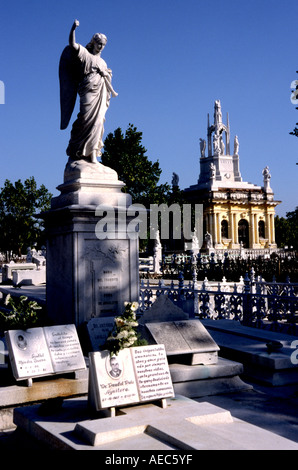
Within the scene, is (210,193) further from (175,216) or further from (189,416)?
(189,416)

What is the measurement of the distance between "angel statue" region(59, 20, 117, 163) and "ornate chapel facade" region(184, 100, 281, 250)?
59.1 meters

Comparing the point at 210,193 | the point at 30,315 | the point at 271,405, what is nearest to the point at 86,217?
the point at 30,315

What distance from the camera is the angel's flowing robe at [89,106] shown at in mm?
8453

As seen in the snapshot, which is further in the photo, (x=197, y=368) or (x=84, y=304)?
(x=84, y=304)

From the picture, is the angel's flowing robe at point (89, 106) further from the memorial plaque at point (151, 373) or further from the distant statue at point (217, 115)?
the distant statue at point (217, 115)

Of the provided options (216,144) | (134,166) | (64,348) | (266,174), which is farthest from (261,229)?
(64,348)

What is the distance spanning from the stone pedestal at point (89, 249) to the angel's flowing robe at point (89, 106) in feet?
1.05

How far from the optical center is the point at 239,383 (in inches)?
259

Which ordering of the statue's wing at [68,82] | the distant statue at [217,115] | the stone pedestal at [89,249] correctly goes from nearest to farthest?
the stone pedestal at [89,249] < the statue's wing at [68,82] < the distant statue at [217,115]

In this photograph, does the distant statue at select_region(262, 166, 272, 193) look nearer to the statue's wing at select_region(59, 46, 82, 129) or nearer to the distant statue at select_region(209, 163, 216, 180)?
the distant statue at select_region(209, 163, 216, 180)

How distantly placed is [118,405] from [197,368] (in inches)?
86.7

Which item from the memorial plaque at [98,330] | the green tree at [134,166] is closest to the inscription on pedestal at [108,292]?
the memorial plaque at [98,330]

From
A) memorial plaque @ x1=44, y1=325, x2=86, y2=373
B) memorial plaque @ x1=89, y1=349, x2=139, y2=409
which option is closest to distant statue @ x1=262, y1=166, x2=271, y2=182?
memorial plaque @ x1=44, y1=325, x2=86, y2=373

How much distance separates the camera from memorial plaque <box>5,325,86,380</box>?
5.41 m
